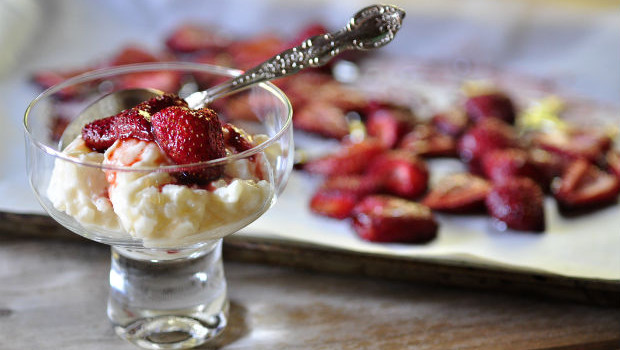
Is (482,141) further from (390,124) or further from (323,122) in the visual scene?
(323,122)

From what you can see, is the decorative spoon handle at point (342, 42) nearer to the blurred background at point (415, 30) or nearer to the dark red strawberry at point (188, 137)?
the dark red strawberry at point (188, 137)

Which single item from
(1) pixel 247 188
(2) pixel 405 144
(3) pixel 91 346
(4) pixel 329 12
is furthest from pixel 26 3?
(1) pixel 247 188

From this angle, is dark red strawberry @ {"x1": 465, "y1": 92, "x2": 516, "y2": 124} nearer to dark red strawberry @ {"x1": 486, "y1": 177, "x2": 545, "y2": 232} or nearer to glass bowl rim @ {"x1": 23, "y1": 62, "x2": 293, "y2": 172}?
dark red strawberry @ {"x1": 486, "y1": 177, "x2": 545, "y2": 232}

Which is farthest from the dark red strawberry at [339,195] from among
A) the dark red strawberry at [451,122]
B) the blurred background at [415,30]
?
the blurred background at [415,30]

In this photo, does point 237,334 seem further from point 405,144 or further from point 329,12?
point 329,12

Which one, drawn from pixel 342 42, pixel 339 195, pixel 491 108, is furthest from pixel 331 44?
pixel 491 108
